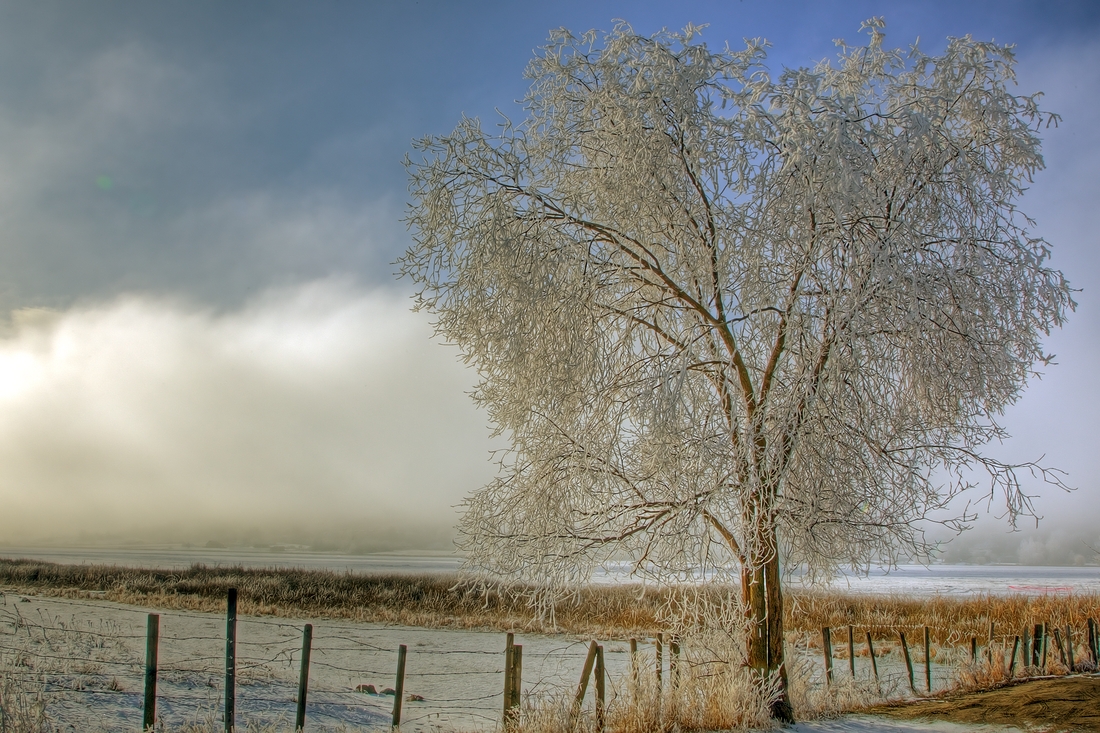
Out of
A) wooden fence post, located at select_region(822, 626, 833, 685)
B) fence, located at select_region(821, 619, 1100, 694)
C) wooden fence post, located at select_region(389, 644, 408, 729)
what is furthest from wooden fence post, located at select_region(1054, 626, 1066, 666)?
wooden fence post, located at select_region(389, 644, 408, 729)

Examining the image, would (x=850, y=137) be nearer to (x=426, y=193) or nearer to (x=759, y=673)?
(x=426, y=193)

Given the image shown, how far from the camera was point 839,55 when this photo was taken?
7.20 meters

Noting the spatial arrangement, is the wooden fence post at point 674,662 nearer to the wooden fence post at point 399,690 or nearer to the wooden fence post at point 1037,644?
the wooden fence post at point 399,690

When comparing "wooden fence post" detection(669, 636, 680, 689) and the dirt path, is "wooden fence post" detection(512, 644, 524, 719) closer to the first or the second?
"wooden fence post" detection(669, 636, 680, 689)

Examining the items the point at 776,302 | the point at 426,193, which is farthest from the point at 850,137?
the point at 426,193

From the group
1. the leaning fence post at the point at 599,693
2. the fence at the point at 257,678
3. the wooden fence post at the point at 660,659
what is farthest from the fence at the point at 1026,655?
the leaning fence post at the point at 599,693

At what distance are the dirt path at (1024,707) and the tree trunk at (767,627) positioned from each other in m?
1.88

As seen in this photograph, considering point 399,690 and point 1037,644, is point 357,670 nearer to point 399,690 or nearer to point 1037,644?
point 399,690

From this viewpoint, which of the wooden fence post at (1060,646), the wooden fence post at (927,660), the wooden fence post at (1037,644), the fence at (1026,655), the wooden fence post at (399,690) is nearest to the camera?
the wooden fence post at (399,690)

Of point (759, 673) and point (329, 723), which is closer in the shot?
point (759, 673)

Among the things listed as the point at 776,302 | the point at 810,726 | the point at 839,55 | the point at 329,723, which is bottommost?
the point at 329,723

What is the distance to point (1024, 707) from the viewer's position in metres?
7.25

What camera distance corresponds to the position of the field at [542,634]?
6363 millimetres

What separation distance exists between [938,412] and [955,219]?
2.03m
